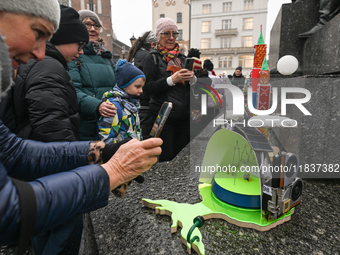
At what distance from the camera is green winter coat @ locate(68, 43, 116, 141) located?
89.7 inches

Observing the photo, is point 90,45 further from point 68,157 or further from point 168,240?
point 168,240

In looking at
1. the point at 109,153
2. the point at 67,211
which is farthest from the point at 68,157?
the point at 67,211

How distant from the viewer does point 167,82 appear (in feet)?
9.04

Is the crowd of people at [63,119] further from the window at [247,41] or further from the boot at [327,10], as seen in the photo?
the window at [247,41]

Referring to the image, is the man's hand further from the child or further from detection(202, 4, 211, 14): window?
detection(202, 4, 211, 14): window

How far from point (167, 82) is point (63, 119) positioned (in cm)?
161

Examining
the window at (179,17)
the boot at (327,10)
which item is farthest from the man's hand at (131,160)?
the window at (179,17)

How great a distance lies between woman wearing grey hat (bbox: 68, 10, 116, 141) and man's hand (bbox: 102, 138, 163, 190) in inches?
54.5

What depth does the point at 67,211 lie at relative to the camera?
0.74 meters

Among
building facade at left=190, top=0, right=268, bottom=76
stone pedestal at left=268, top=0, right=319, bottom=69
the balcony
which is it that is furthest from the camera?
the balcony

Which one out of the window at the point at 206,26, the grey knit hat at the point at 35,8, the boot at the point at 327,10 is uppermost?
the window at the point at 206,26

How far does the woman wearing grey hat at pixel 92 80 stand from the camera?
2.28 m

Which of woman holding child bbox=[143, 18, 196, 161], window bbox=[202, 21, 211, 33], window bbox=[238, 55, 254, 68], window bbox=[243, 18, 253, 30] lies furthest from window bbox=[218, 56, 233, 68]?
woman holding child bbox=[143, 18, 196, 161]

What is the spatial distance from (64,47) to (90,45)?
2.74 feet
